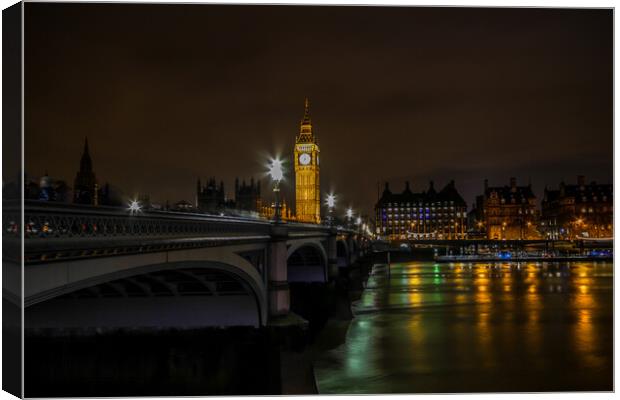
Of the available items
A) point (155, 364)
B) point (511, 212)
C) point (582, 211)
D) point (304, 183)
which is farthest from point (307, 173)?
point (155, 364)

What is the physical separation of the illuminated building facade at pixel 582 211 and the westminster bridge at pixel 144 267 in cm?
8465

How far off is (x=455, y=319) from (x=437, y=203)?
155 metres

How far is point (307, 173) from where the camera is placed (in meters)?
106

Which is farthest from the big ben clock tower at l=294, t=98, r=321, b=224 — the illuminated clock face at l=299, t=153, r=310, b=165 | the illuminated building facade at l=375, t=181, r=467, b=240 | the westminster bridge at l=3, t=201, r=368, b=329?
the illuminated building facade at l=375, t=181, r=467, b=240

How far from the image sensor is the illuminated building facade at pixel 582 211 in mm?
105562

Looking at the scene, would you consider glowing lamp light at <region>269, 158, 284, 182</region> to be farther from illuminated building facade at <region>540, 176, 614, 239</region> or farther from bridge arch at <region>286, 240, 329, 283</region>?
illuminated building facade at <region>540, 176, 614, 239</region>

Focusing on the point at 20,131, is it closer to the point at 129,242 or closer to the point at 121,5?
the point at 129,242

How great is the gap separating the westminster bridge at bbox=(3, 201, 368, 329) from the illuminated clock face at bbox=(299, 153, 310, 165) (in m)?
72.7

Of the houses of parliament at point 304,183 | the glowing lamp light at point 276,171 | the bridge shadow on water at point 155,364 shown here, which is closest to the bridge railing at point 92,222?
the bridge shadow on water at point 155,364

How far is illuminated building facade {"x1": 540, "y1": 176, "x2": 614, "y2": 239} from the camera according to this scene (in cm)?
10556

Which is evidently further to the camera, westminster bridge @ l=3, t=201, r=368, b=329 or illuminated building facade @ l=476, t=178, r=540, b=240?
illuminated building facade @ l=476, t=178, r=540, b=240

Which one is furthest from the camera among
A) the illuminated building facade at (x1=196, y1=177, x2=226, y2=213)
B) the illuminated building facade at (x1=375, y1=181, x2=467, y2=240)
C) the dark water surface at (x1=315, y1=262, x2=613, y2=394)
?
the illuminated building facade at (x1=375, y1=181, x2=467, y2=240)

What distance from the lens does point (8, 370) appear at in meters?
11.0

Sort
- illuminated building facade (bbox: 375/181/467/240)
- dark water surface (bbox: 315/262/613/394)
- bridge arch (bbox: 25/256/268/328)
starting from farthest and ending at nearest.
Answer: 1. illuminated building facade (bbox: 375/181/467/240)
2. bridge arch (bbox: 25/256/268/328)
3. dark water surface (bbox: 315/262/613/394)
